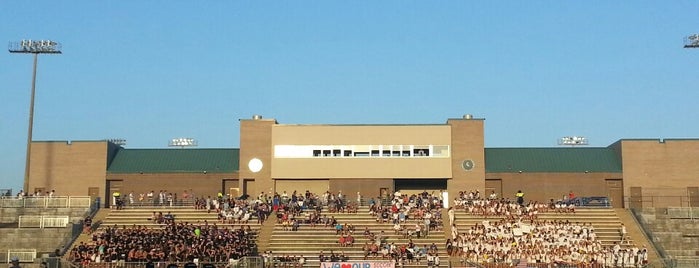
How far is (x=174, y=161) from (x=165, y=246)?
17726 mm

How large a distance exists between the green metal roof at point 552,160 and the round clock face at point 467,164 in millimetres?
1363

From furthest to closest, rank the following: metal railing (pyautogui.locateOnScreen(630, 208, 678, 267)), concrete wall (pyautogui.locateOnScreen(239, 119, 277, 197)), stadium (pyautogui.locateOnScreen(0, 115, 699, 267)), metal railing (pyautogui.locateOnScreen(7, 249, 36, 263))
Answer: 1. concrete wall (pyautogui.locateOnScreen(239, 119, 277, 197))
2. stadium (pyautogui.locateOnScreen(0, 115, 699, 267))
3. metal railing (pyautogui.locateOnScreen(7, 249, 36, 263))
4. metal railing (pyautogui.locateOnScreen(630, 208, 678, 267))

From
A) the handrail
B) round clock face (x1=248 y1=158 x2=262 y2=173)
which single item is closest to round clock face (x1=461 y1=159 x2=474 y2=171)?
the handrail

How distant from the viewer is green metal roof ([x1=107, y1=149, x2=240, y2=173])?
5719 cm

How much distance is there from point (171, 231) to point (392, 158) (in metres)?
17.2

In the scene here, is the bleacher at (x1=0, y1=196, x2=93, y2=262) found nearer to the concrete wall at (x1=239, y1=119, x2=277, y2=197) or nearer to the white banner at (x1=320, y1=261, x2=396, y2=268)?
the concrete wall at (x1=239, y1=119, x2=277, y2=197)

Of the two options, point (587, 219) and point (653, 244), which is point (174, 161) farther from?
point (653, 244)

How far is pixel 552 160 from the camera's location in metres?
57.2

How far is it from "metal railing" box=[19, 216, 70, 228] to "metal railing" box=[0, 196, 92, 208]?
2.83 m

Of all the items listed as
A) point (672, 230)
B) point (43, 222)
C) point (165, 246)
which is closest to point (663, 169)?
point (672, 230)

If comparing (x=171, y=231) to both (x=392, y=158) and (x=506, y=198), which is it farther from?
(x=506, y=198)

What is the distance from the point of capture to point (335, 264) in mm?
38812

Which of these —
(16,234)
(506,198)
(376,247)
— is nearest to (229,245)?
(376,247)

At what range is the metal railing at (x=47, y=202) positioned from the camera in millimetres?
49719
